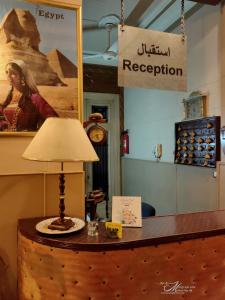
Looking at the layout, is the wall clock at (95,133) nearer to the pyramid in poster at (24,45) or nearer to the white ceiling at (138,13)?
the pyramid in poster at (24,45)

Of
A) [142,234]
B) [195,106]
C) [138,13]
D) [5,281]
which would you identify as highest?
[138,13]

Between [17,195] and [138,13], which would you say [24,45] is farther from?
[138,13]

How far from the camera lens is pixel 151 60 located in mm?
2404

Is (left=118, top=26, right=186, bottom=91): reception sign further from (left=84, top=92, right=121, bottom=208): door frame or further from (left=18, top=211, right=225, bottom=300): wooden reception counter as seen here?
(left=84, top=92, right=121, bottom=208): door frame

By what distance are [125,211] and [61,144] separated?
23.4 inches

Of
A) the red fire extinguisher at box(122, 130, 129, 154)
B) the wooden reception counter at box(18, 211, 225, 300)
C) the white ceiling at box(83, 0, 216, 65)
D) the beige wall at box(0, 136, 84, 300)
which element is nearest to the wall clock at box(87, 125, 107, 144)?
the beige wall at box(0, 136, 84, 300)

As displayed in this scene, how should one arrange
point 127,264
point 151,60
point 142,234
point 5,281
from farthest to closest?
point 151,60 → point 5,281 → point 142,234 → point 127,264

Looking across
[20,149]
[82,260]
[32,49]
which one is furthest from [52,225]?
[32,49]

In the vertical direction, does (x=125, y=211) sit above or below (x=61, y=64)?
below

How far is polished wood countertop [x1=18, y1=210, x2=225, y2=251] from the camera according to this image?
4.56 ft

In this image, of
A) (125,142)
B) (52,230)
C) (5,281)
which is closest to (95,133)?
(52,230)

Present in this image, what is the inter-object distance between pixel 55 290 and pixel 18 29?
5.49 feet

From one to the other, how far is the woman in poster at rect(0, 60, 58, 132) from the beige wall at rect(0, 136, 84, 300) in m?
0.10

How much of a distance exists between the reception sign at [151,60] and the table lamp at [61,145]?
3.22 feet
